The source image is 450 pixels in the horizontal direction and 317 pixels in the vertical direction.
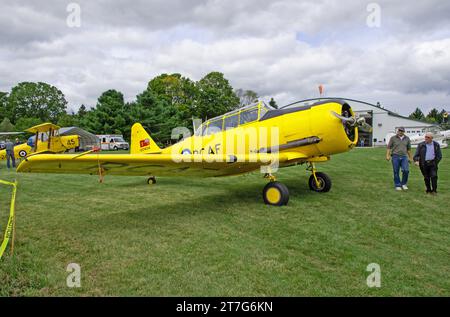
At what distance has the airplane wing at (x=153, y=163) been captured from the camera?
4613mm

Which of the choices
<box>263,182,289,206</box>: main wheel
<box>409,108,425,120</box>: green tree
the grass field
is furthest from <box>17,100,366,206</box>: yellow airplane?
<box>409,108,425,120</box>: green tree

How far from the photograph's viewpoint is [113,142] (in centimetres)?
4241

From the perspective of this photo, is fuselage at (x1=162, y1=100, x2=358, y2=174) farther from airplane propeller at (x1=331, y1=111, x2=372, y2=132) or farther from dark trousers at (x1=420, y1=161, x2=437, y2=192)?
dark trousers at (x1=420, y1=161, x2=437, y2=192)

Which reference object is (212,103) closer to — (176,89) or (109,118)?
(176,89)

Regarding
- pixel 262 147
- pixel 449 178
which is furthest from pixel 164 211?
pixel 449 178

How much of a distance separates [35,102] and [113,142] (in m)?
55.0

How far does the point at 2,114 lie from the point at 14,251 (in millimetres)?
91704

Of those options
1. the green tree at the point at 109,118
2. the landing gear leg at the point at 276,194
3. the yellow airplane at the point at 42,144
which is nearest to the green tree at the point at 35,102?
the green tree at the point at 109,118

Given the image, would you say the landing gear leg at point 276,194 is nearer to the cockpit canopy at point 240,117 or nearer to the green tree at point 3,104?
the cockpit canopy at point 240,117

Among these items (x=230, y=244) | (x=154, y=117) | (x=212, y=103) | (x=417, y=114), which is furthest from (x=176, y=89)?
(x=417, y=114)

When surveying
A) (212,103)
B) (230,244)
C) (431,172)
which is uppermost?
(212,103)
